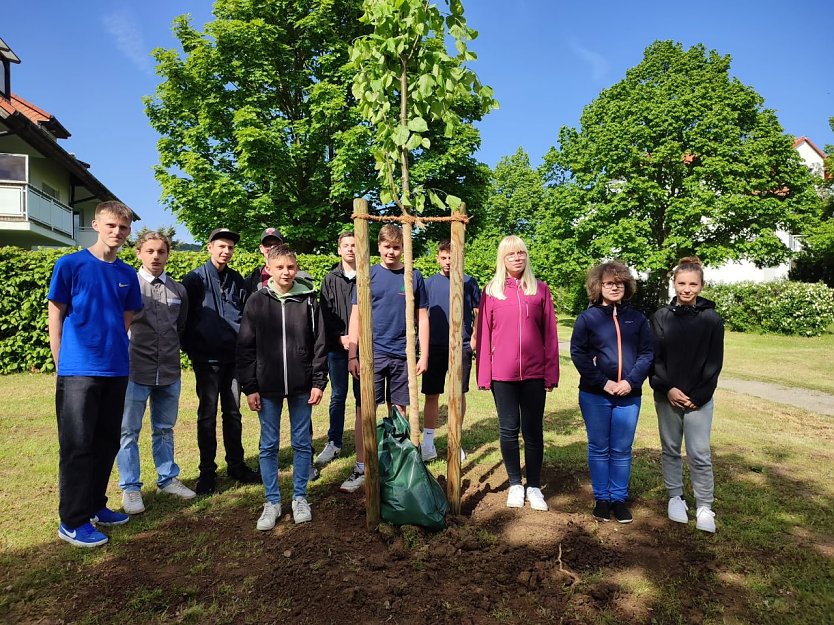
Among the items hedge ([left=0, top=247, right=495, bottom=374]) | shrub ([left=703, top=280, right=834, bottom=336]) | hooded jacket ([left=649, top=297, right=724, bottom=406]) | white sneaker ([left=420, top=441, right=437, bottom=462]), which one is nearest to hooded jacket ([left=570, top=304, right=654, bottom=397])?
hooded jacket ([left=649, top=297, right=724, bottom=406])

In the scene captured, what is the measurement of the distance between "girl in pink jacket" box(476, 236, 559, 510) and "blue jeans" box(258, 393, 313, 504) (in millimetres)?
1432

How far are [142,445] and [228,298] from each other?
2425mm

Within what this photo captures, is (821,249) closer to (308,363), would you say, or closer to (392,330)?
(392,330)

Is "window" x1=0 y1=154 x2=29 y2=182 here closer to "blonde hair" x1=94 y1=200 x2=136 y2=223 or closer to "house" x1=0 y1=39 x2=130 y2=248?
"house" x1=0 y1=39 x2=130 y2=248

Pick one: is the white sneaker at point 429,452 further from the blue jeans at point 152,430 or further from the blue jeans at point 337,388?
the blue jeans at point 152,430

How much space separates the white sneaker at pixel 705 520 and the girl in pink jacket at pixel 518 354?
1.12 metres

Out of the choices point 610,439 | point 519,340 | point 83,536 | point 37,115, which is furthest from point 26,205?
point 610,439

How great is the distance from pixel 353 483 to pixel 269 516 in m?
0.89

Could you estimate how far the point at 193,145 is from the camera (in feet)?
57.5

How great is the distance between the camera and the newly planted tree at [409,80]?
3350 millimetres

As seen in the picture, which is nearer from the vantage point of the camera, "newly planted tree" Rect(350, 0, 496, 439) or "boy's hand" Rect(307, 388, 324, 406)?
"newly planted tree" Rect(350, 0, 496, 439)

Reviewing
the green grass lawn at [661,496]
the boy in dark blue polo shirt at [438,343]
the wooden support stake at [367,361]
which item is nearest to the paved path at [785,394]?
the green grass lawn at [661,496]

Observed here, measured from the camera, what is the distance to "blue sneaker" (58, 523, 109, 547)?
354cm

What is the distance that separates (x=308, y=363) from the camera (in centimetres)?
396
